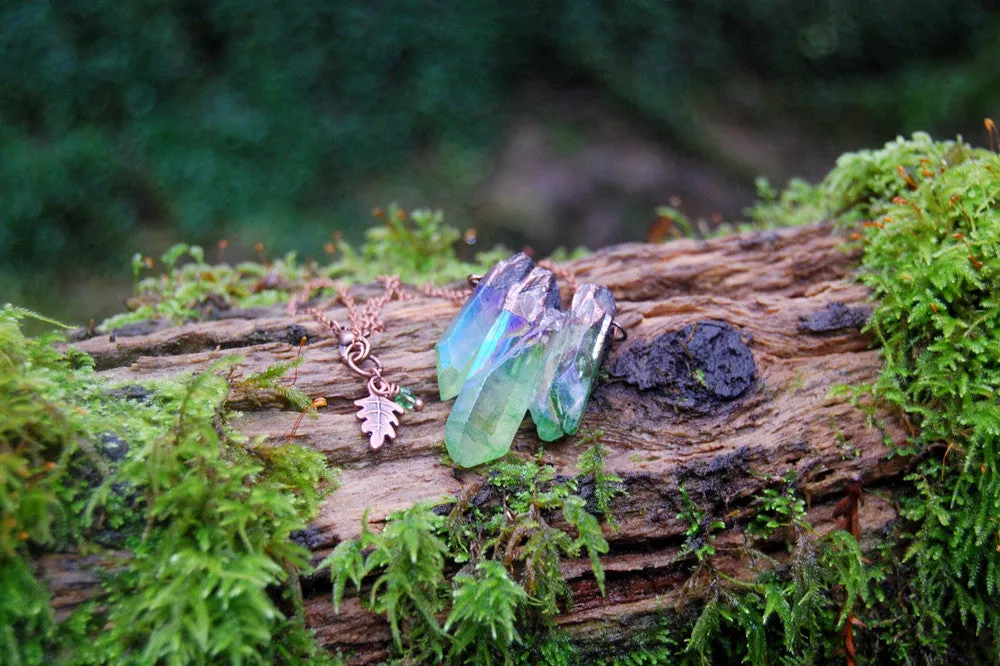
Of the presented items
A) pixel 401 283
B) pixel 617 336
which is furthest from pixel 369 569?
pixel 401 283

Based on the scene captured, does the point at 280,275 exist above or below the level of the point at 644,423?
above

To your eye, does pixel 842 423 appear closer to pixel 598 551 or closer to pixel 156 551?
pixel 598 551

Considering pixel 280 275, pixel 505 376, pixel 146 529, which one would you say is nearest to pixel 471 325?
pixel 505 376

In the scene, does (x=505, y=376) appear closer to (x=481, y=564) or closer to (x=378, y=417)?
(x=378, y=417)

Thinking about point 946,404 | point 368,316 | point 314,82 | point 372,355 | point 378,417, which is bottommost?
point 946,404

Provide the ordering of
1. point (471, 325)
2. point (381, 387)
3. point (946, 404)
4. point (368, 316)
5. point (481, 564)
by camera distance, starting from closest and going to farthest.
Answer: point (481, 564) → point (946, 404) → point (381, 387) → point (471, 325) → point (368, 316)

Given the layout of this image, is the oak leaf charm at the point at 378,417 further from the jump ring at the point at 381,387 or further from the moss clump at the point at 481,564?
the moss clump at the point at 481,564
